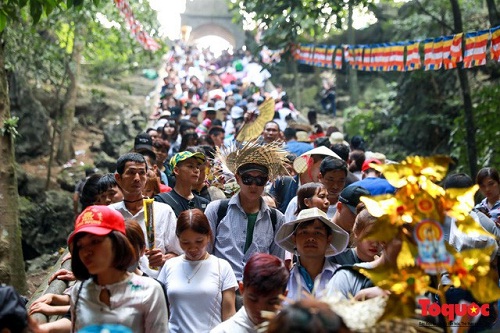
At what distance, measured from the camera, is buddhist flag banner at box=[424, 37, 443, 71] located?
40.4 feet

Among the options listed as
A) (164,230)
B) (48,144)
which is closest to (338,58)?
(48,144)

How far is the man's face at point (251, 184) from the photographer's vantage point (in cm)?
582

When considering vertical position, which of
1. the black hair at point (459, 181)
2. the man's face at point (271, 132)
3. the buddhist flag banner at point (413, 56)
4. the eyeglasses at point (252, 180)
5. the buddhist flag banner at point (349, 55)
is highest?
the buddhist flag banner at point (349, 55)

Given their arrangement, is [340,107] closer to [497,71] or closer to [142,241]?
[497,71]

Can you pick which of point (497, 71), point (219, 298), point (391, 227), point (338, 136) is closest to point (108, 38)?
point (338, 136)

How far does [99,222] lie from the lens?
365 cm

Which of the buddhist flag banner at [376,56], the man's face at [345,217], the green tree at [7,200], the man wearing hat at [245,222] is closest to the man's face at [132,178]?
the man wearing hat at [245,222]

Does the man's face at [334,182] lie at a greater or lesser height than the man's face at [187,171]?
lesser

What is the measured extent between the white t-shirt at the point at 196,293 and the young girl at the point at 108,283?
91 centimetres

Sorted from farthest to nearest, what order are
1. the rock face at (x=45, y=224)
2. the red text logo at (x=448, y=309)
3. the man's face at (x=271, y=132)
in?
the rock face at (x=45, y=224) → the man's face at (x=271, y=132) → the red text logo at (x=448, y=309)

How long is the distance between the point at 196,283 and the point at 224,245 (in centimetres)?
102

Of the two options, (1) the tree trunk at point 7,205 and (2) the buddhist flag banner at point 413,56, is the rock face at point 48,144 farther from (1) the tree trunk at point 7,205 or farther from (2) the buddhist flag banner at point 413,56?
(2) the buddhist flag banner at point 413,56

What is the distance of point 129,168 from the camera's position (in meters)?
5.90

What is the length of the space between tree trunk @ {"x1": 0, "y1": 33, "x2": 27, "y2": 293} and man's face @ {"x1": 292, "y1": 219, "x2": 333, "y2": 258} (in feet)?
13.7
